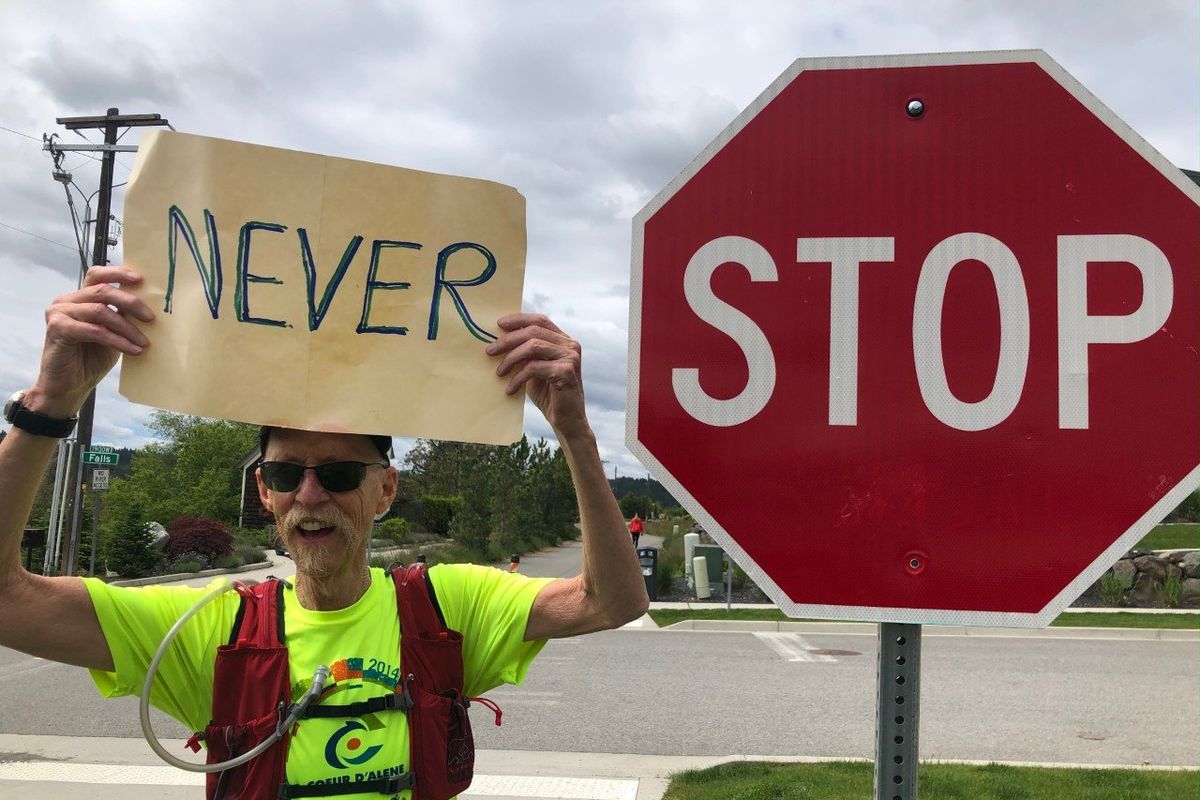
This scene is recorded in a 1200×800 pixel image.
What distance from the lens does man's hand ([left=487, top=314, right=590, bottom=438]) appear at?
5.30 feet

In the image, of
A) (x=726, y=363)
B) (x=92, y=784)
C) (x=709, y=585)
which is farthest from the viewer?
(x=709, y=585)

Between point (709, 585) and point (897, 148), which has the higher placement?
point (897, 148)

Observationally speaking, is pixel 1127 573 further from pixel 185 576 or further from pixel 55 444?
pixel 185 576

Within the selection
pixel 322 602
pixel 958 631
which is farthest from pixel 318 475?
pixel 958 631

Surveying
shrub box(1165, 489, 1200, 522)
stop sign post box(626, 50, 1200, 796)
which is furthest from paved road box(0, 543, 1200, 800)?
shrub box(1165, 489, 1200, 522)

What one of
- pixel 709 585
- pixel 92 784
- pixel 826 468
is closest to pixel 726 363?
pixel 826 468

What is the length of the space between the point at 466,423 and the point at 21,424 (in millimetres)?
786

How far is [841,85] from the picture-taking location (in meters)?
1.67

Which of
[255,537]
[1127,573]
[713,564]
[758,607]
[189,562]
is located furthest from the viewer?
[255,537]

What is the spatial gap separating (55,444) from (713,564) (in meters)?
16.0

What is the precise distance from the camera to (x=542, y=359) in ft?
5.34

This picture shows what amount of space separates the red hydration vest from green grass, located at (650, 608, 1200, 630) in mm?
11845

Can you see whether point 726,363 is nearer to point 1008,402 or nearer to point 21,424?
point 1008,402

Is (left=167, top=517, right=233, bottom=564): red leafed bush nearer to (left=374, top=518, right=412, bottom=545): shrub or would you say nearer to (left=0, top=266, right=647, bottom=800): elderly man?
(left=374, top=518, right=412, bottom=545): shrub
